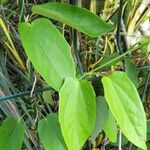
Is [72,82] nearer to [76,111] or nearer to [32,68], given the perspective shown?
[76,111]

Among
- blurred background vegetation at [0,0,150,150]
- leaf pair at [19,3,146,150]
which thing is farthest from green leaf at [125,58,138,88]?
leaf pair at [19,3,146,150]

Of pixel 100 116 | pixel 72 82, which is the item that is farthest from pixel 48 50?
pixel 100 116

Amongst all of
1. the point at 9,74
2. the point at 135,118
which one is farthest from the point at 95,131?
the point at 9,74

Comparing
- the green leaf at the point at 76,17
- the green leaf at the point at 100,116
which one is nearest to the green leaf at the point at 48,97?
the green leaf at the point at 100,116

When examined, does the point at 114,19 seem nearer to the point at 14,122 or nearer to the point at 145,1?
the point at 145,1

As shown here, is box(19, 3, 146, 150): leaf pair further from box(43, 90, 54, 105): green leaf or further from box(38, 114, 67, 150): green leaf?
box(43, 90, 54, 105): green leaf

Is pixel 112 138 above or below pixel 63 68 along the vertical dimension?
below

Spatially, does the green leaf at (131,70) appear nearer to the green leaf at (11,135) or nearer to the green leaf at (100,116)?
the green leaf at (100,116)
